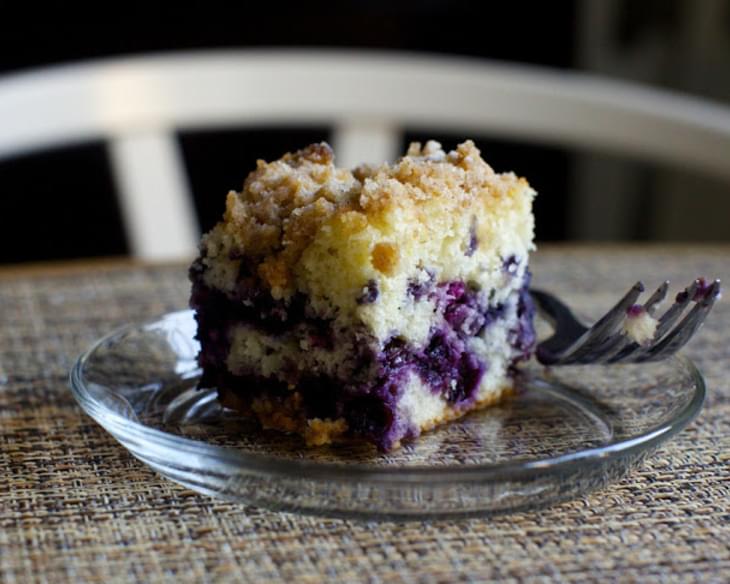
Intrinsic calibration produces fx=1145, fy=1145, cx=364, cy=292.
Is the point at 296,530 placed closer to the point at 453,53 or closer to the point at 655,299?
the point at 655,299

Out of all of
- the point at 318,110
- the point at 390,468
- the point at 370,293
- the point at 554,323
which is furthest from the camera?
the point at 318,110

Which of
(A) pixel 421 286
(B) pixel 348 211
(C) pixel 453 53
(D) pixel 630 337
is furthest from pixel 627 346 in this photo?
(C) pixel 453 53

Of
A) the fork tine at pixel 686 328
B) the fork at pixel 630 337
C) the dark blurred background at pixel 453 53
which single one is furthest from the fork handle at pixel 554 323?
the dark blurred background at pixel 453 53

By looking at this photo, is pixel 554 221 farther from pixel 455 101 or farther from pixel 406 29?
pixel 455 101

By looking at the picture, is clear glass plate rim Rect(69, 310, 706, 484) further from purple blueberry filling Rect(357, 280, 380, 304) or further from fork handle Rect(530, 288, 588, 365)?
fork handle Rect(530, 288, 588, 365)

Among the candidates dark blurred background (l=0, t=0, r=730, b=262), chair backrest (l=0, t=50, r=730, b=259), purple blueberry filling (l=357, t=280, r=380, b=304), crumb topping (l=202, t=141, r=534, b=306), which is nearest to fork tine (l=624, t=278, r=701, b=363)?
crumb topping (l=202, t=141, r=534, b=306)

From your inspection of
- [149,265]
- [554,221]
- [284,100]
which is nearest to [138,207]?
[284,100]
